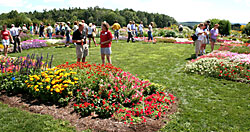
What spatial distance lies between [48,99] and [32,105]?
0.39 metres

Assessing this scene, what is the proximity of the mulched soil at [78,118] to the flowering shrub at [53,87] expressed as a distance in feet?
0.65

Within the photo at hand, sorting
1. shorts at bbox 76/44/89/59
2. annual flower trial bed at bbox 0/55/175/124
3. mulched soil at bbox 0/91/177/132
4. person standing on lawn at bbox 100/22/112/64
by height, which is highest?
person standing on lawn at bbox 100/22/112/64

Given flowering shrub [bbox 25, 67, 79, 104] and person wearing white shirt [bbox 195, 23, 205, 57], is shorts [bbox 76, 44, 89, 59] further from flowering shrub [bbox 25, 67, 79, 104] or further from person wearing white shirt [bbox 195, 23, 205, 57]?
person wearing white shirt [bbox 195, 23, 205, 57]

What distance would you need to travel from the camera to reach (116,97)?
4.76 m

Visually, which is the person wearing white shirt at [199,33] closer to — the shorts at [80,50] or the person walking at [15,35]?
the shorts at [80,50]

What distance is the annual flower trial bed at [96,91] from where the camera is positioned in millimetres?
4355

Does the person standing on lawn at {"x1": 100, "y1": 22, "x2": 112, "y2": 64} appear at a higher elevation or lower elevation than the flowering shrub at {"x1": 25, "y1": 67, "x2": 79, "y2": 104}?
higher

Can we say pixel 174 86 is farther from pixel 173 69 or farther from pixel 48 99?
pixel 48 99

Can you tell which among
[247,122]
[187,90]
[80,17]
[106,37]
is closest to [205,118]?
[247,122]

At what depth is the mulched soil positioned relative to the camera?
12.8 ft

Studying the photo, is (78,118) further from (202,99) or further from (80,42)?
(80,42)

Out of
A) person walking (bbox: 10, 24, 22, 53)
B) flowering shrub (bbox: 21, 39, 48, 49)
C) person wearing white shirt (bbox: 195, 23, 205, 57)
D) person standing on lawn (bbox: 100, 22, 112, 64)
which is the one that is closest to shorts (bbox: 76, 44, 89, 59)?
person standing on lawn (bbox: 100, 22, 112, 64)

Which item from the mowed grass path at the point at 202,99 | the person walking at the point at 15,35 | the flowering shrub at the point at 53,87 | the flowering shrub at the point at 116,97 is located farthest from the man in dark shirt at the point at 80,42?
the person walking at the point at 15,35

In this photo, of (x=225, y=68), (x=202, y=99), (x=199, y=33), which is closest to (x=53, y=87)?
(x=202, y=99)
